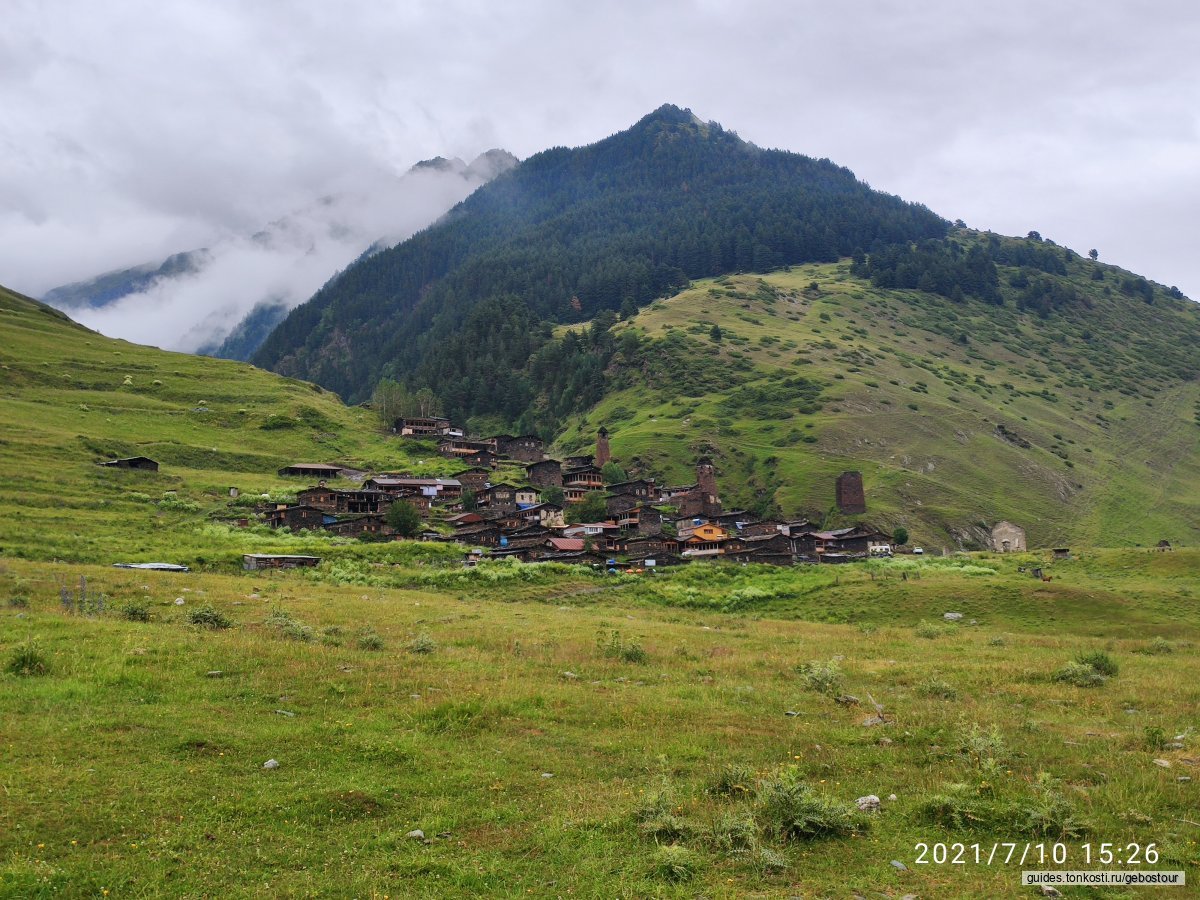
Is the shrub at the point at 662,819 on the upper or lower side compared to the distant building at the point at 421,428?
lower

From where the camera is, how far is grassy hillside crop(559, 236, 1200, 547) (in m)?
116

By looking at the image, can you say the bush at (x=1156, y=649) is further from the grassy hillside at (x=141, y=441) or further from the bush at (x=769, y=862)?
the grassy hillside at (x=141, y=441)

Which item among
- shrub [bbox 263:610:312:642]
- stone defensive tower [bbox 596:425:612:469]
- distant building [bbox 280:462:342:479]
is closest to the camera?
shrub [bbox 263:610:312:642]

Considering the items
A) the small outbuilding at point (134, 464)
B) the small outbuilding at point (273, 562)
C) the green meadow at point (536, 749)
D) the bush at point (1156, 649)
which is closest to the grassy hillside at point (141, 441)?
the small outbuilding at point (134, 464)

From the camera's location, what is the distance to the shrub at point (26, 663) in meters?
18.2

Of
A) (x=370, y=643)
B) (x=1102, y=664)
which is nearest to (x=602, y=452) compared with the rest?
(x=1102, y=664)

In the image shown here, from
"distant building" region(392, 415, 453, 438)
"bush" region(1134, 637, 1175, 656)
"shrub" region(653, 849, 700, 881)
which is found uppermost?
"distant building" region(392, 415, 453, 438)

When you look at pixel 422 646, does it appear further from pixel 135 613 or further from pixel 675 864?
pixel 675 864

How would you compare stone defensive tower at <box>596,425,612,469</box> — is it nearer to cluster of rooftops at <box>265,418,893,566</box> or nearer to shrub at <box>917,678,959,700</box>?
cluster of rooftops at <box>265,418,893,566</box>

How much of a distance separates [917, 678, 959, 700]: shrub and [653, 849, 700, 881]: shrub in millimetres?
14548

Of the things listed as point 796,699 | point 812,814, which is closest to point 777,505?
point 796,699

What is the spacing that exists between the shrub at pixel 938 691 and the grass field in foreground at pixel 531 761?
0.21 ft

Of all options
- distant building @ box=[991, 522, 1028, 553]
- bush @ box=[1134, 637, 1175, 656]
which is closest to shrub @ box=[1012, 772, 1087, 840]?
bush @ box=[1134, 637, 1175, 656]

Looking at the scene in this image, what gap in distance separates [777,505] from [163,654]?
327 feet
